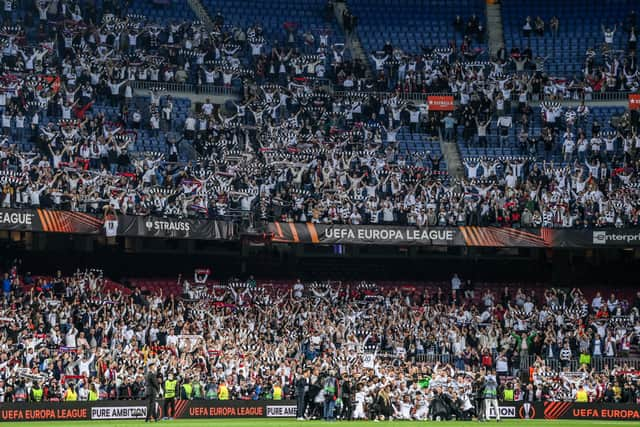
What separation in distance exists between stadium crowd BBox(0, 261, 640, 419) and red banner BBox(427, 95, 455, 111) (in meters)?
9.71

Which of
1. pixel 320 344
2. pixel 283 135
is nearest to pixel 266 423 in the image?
pixel 320 344

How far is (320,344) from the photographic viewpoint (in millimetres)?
46938

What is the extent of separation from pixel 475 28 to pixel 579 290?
1802 cm

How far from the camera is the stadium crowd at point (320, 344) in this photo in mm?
41656

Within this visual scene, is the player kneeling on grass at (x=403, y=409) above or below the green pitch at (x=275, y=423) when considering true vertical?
above

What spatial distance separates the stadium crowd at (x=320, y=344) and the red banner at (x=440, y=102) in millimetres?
9709

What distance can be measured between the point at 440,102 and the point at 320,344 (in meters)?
17.8

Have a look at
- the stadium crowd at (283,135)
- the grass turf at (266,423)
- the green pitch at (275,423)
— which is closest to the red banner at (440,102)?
the stadium crowd at (283,135)

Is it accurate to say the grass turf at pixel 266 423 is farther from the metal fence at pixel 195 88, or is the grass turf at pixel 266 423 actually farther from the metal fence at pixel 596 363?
the metal fence at pixel 195 88

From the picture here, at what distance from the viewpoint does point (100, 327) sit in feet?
148

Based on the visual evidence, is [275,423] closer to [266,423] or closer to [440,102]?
[266,423]

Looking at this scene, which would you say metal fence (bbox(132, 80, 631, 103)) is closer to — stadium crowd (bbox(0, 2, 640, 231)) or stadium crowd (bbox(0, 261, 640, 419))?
stadium crowd (bbox(0, 2, 640, 231))

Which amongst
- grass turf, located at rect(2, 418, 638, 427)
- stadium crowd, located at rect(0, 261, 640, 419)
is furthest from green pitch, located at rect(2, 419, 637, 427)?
stadium crowd, located at rect(0, 261, 640, 419)

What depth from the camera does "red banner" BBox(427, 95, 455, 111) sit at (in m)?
59.5
